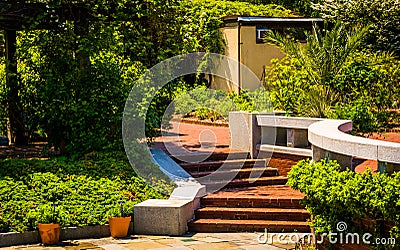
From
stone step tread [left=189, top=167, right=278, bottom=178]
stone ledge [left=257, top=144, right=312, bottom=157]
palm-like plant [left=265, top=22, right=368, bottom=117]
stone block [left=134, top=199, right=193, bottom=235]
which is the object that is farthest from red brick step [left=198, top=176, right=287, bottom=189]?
palm-like plant [left=265, top=22, right=368, bottom=117]

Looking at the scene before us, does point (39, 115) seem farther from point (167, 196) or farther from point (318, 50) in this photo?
point (318, 50)

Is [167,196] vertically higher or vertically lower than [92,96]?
lower

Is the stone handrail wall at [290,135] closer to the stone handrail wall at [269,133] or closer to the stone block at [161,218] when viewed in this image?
the stone handrail wall at [269,133]

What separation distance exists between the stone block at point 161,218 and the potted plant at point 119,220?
8.2 inches

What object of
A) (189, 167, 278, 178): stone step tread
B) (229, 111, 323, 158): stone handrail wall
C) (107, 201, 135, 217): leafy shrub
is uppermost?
(229, 111, 323, 158): stone handrail wall

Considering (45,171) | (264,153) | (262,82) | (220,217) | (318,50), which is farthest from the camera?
(262,82)

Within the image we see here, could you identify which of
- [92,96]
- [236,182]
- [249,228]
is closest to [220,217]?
[249,228]

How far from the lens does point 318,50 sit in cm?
1545

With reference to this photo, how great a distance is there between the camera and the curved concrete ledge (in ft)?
24.4

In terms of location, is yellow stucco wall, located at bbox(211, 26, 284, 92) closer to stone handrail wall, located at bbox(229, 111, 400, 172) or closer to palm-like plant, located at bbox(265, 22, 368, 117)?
palm-like plant, located at bbox(265, 22, 368, 117)

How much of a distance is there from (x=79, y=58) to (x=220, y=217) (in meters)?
5.16

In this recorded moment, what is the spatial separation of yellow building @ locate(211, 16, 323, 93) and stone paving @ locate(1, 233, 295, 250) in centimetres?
1349

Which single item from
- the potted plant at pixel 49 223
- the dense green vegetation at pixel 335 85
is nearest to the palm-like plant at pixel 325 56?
the dense green vegetation at pixel 335 85

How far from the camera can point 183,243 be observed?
10.2 m
